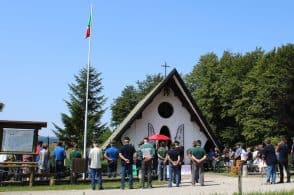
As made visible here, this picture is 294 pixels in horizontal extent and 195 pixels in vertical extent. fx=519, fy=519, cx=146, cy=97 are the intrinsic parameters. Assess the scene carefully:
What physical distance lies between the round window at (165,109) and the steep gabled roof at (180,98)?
0.91 m

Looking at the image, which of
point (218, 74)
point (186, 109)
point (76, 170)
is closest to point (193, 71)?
point (218, 74)

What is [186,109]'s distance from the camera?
3462cm

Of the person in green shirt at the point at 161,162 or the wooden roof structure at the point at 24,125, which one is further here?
the person in green shirt at the point at 161,162

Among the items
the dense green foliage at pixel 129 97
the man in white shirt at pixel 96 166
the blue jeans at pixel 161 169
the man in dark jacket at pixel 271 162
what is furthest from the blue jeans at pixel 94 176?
the dense green foliage at pixel 129 97

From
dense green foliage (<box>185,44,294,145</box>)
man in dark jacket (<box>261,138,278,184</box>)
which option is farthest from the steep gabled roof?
man in dark jacket (<box>261,138,278,184</box>)

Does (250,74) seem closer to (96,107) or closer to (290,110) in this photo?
(290,110)

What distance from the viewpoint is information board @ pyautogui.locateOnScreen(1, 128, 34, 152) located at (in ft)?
65.3

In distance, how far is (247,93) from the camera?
162ft

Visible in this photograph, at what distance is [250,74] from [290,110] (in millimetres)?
7854

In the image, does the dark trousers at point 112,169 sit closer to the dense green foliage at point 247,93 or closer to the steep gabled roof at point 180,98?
the steep gabled roof at point 180,98

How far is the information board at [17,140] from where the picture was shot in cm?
1991

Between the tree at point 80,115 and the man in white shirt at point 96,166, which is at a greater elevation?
the tree at point 80,115

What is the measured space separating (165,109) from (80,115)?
25.9 metres

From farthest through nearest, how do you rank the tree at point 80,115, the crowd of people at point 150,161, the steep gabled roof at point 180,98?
1. the tree at point 80,115
2. the steep gabled roof at point 180,98
3. the crowd of people at point 150,161
